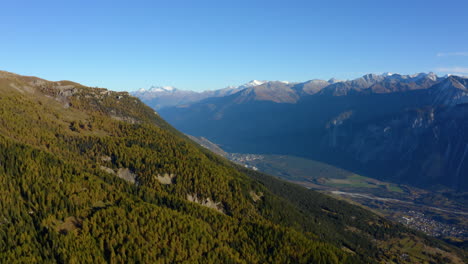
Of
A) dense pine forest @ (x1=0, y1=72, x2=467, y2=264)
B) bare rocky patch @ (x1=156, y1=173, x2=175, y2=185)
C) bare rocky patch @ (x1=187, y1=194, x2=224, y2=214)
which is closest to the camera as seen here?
dense pine forest @ (x1=0, y1=72, x2=467, y2=264)

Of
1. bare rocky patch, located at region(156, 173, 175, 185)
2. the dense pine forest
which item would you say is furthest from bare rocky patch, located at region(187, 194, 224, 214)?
bare rocky patch, located at region(156, 173, 175, 185)

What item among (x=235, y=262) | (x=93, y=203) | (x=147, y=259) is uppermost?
(x=93, y=203)

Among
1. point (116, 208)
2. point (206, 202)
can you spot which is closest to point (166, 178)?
point (206, 202)

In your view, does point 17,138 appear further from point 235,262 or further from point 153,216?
point 235,262

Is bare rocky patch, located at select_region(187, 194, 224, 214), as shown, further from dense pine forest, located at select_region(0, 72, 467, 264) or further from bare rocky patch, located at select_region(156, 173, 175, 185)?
bare rocky patch, located at select_region(156, 173, 175, 185)

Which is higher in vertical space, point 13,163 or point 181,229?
point 13,163

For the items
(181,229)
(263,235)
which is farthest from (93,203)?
(263,235)

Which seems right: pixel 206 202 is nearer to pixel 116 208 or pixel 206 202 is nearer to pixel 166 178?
pixel 166 178

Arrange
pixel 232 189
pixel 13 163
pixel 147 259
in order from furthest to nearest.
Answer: pixel 232 189 < pixel 13 163 < pixel 147 259

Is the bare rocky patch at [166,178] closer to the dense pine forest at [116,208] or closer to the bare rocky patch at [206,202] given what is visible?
the dense pine forest at [116,208]

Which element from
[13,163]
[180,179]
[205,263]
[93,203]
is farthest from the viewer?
[180,179]

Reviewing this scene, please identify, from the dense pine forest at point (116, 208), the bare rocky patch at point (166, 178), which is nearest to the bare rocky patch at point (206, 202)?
the dense pine forest at point (116, 208)
